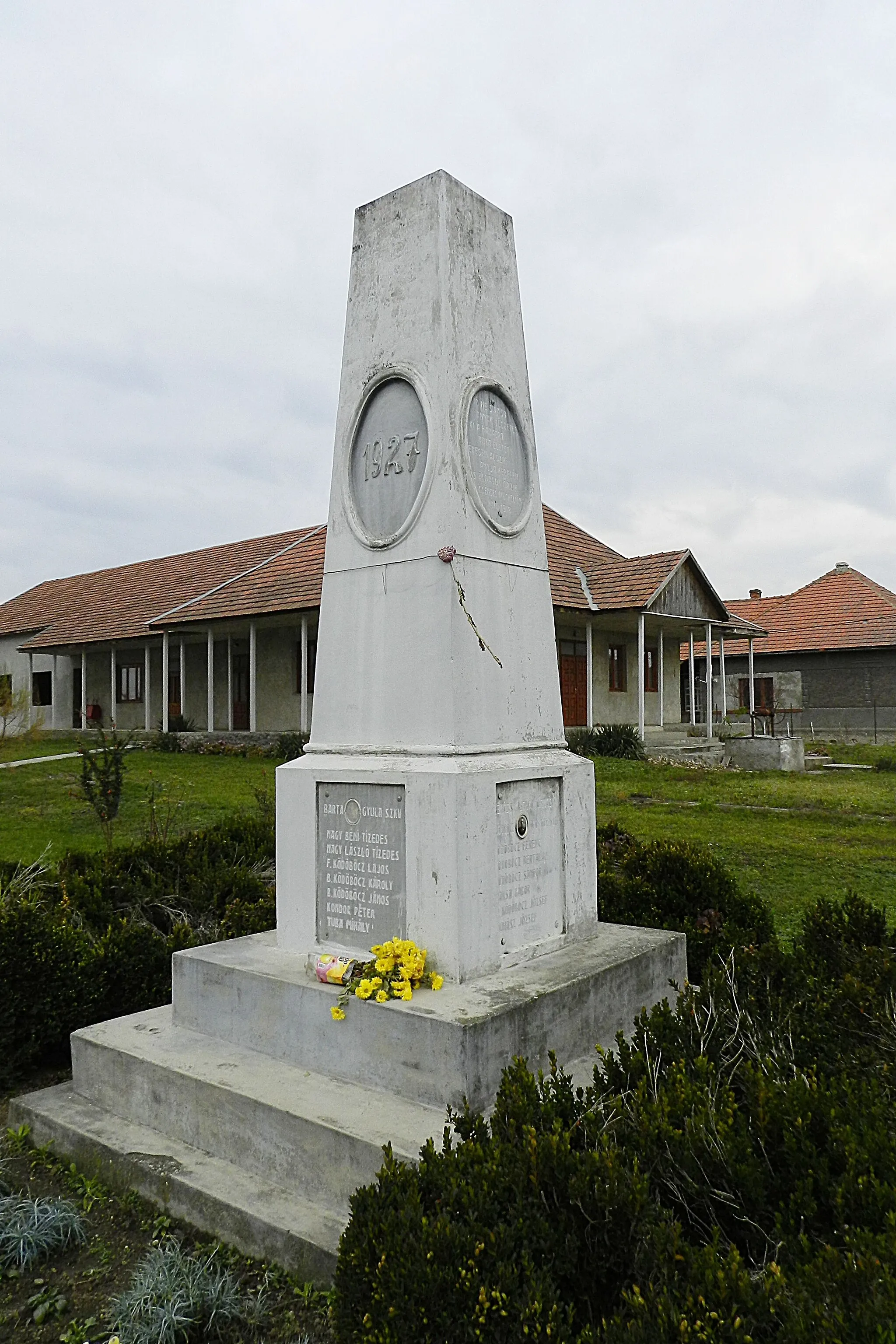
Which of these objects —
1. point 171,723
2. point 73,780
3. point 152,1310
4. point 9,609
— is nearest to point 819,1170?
point 152,1310

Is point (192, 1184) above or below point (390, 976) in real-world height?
below

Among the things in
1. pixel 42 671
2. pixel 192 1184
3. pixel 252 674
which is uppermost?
pixel 42 671

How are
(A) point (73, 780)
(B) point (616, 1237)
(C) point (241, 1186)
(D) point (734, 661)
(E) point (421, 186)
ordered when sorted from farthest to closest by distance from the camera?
(D) point (734, 661) → (A) point (73, 780) → (E) point (421, 186) → (C) point (241, 1186) → (B) point (616, 1237)

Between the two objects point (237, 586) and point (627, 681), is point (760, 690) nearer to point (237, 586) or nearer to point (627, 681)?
point (627, 681)

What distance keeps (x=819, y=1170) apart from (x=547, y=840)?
2183 millimetres

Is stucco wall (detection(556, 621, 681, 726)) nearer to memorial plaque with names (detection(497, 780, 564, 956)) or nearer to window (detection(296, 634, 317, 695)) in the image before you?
window (detection(296, 634, 317, 695))

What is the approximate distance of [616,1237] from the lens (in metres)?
2.44

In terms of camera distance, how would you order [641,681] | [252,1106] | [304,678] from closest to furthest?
1. [252,1106]
2. [641,681]
3. [304,678]

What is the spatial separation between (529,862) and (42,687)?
31541 millimetres

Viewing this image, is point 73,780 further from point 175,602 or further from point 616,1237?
point 616,1237

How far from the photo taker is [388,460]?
456cm

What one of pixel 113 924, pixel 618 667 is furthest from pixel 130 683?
pixel 113 924

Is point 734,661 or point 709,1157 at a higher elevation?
point 734,661

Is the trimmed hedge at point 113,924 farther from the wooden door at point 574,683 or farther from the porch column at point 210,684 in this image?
the porch column at point 210,684
